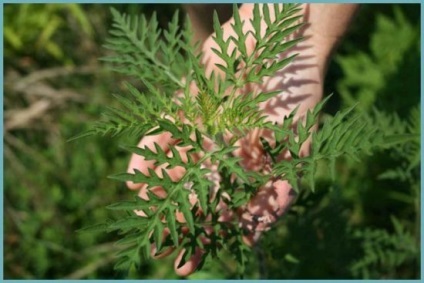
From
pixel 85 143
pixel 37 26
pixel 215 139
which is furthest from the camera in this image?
pixel 37 26

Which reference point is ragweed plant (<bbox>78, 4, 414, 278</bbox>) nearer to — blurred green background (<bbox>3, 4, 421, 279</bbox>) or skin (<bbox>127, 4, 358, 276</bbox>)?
skin (<bbox>127, 4, 358, 276</bbox>)

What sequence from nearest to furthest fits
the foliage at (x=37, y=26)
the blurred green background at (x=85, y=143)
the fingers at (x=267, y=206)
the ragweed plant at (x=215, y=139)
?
the ragweed plant at (x=215, y=139), the fingers at (x=267, y=206), the blurred green background at (x=85, y=143), the foliage at (x=37, y=26)

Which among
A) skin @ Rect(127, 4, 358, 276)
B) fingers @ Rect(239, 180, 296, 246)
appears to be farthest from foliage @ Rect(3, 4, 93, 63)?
fingers @ Rect(239, 180, 296, 246)

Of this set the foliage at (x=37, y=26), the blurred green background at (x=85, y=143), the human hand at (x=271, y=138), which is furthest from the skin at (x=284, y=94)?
the foliage at (x=37, y=26)

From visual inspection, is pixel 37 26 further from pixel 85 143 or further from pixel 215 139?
pixel 215 139

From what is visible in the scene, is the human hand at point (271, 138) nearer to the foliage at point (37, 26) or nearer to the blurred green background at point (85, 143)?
the blurred green background at point (85, 143)

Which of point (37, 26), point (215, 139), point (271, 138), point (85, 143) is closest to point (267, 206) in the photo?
point (271, 138)

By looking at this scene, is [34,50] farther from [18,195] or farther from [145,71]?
[145,71]
